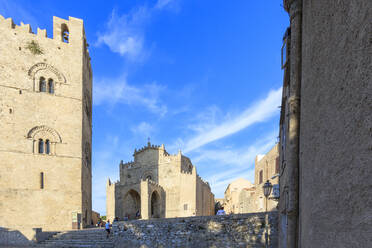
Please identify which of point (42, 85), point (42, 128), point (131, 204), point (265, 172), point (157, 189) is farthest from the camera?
point (131, 204)

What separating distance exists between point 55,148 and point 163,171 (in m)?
16.4

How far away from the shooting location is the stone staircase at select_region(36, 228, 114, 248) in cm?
1211

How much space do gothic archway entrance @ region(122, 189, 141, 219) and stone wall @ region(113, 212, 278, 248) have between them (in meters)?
20.7

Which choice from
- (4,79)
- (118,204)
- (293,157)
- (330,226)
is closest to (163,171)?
(118,204)

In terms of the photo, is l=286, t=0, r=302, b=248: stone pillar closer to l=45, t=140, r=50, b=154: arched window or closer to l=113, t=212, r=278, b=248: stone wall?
l=113, t=212, r=278, b=248: stone wall

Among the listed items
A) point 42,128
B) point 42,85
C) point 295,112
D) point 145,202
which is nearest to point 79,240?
point 42,128

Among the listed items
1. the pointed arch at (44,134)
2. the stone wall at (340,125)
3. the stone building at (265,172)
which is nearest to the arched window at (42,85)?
the pointed arch at (44,134)

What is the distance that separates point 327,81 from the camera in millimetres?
2422

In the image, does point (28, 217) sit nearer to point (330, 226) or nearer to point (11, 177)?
point (11, 177)

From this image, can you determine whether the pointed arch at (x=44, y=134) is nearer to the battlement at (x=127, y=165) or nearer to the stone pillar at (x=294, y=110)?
the battlement at (x=127, y=165)

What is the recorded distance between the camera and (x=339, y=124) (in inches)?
82.3

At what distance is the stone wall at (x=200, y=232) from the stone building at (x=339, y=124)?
637 cm

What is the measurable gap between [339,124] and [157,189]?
99.9ft

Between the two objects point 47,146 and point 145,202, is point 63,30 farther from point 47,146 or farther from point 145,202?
point 145,202
